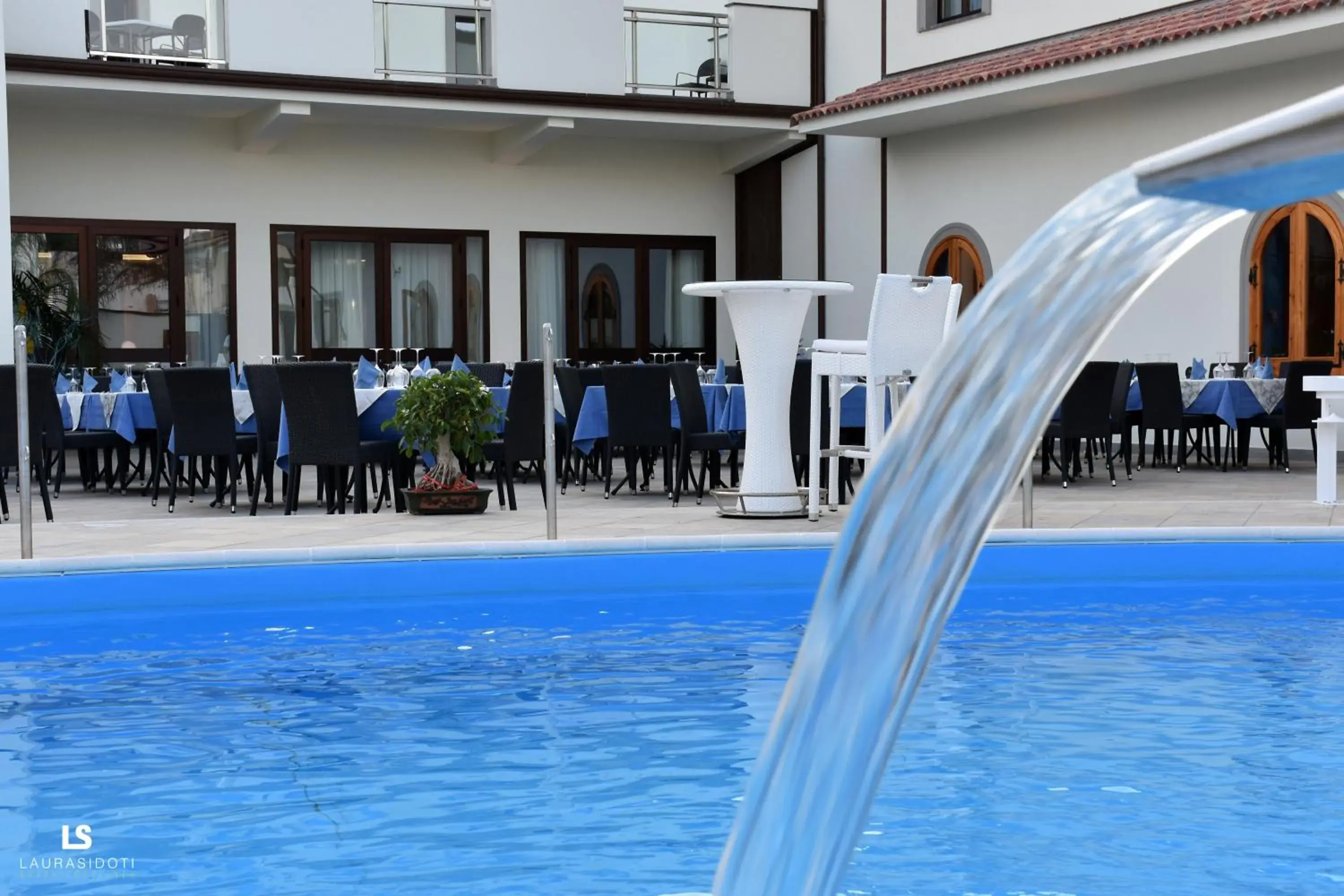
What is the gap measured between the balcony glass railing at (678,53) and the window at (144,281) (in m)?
4.38

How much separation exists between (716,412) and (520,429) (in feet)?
5.03

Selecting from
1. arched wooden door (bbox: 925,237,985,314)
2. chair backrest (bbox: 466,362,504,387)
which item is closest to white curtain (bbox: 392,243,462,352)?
arched wooden door (bbox: 925,237,985,314)

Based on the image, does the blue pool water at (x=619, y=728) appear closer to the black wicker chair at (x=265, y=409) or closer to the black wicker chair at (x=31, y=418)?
the black wicker chair at (x=31, y=418)

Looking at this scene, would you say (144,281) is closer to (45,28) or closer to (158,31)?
(158,31)

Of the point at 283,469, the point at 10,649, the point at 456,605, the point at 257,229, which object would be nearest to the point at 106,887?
the point at 10,649

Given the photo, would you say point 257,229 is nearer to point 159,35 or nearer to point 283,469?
point 159,35

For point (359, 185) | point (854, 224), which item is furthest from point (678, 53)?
point (359, 185)

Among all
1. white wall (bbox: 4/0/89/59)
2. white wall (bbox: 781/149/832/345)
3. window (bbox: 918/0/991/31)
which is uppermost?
window (bbox: 918/0/991/31)

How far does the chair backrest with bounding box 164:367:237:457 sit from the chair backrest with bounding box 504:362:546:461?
1433 millimetres

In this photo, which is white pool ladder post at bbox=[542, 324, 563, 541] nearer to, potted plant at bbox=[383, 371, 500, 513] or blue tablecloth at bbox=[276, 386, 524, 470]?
potted plant at bbox=[383, 371, 500, 513]

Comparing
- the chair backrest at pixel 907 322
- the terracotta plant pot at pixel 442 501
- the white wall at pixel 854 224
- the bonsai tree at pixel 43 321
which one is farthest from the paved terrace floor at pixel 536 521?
the white wall at pixel 854 224

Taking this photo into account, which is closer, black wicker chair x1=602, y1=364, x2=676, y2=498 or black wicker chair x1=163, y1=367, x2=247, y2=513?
black wicker chair x1=163, y1=367, x2=247, y2=513

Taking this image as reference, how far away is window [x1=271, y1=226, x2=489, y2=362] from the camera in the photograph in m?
15.9

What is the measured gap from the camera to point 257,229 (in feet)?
51.2
